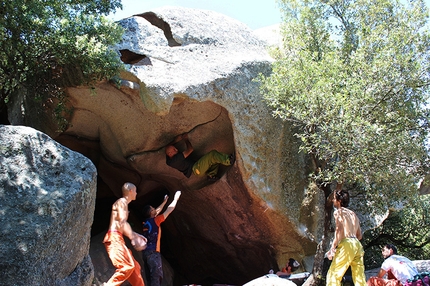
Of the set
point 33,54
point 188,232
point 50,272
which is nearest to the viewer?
point 50,272

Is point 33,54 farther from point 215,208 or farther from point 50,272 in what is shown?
point 215,208

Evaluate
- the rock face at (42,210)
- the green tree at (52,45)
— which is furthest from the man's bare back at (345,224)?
the green tree at (52,45)

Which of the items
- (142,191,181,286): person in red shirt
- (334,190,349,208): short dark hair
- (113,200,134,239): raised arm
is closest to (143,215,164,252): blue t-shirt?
(142,191,181,286): person in red shirt

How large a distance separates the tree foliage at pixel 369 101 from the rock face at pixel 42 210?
3810 mm

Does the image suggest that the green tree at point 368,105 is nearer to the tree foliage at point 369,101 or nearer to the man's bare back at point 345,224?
the tree foliage at point 369,101

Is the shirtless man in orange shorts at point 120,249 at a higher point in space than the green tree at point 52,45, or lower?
lower

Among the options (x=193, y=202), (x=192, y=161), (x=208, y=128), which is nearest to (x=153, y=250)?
(x=192, y=161)

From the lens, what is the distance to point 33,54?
7.51 meters

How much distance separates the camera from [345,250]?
696 cm

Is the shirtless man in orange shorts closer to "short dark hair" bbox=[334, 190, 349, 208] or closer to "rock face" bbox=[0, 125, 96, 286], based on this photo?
"rock face" bbox=[0, 125, 96, 286]

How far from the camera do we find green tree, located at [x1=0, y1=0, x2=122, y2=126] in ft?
23.3

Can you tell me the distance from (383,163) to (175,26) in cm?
439

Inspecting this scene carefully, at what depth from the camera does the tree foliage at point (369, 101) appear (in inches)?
301

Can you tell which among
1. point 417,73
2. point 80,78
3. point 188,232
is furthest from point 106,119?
point 417,73
